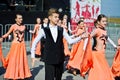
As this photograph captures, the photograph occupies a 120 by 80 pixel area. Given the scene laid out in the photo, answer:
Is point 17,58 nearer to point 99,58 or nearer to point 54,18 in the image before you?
point 99,58

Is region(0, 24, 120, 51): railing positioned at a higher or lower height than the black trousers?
lower

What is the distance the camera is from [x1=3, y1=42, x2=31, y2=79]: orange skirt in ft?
33.3

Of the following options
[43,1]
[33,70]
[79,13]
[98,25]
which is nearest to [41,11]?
[43,1]

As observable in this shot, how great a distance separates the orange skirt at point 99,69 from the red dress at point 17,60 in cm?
244

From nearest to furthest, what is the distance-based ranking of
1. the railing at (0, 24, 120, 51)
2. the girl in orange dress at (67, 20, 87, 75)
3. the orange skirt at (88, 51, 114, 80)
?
the orange skirt at (88, 51, 114, 80) < the girl in orange dress at (67, 20, 87, 75) < the railing at (0, 24, 120, 51)

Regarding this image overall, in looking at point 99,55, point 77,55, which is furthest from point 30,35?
point 99,55

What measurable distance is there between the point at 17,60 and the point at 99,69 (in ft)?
8.91

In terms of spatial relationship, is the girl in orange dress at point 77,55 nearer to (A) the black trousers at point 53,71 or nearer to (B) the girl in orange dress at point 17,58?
(B) the girl in orange dress at point 17,58

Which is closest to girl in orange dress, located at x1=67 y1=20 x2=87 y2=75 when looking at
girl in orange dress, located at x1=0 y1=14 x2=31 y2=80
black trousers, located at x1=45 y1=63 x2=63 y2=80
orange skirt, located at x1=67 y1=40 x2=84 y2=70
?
orange skirt, located at x1=67 y1=40 x2=84 y2=70

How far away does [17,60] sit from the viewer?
10.3 meters

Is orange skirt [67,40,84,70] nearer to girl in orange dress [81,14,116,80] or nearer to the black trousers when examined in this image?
girl in orange dress [81,14,116,80]

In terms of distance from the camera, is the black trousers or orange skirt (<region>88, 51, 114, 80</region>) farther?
orange skirt (<region>88, 51, 114, 80</region>)

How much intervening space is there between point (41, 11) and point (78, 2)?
433cm

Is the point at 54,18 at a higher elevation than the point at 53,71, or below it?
higher
